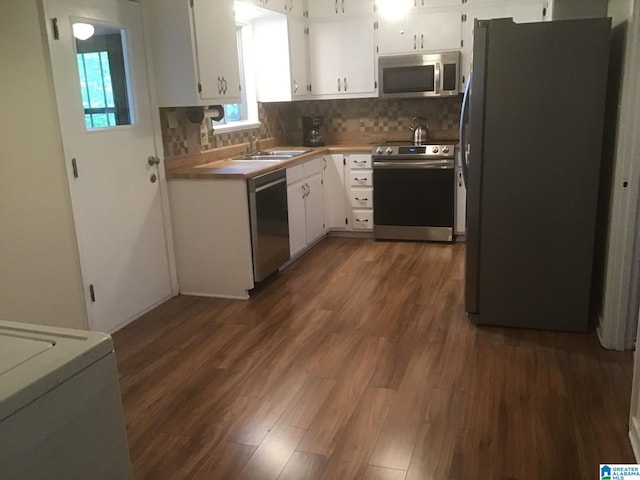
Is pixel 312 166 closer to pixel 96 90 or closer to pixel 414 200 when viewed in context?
pixel 414 200

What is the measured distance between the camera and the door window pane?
3.23m

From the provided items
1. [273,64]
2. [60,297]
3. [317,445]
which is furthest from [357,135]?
[317,445]

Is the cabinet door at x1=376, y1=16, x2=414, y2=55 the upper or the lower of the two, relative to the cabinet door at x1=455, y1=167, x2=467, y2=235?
upper

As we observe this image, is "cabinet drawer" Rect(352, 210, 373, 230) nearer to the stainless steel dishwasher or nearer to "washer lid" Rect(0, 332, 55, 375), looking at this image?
the stainless steel dishwasher

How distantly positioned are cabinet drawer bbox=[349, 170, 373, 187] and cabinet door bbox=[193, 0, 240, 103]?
156cm

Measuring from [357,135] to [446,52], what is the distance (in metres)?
1.28

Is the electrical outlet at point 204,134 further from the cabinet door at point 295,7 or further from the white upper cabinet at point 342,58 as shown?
the white upper cabinet at point 342,58

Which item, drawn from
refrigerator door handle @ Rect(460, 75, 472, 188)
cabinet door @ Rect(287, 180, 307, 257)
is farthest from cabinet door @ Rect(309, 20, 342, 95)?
refrigerator door handle @ Rect(460, 75, 472, 188)

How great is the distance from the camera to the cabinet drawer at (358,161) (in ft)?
17.5

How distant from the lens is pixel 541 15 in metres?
4.76

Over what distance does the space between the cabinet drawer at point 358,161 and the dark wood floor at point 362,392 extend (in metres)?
1.70

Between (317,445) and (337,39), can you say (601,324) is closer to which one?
(317,445)

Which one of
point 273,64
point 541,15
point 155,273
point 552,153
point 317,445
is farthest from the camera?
point 273,64

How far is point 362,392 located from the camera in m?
2.67
